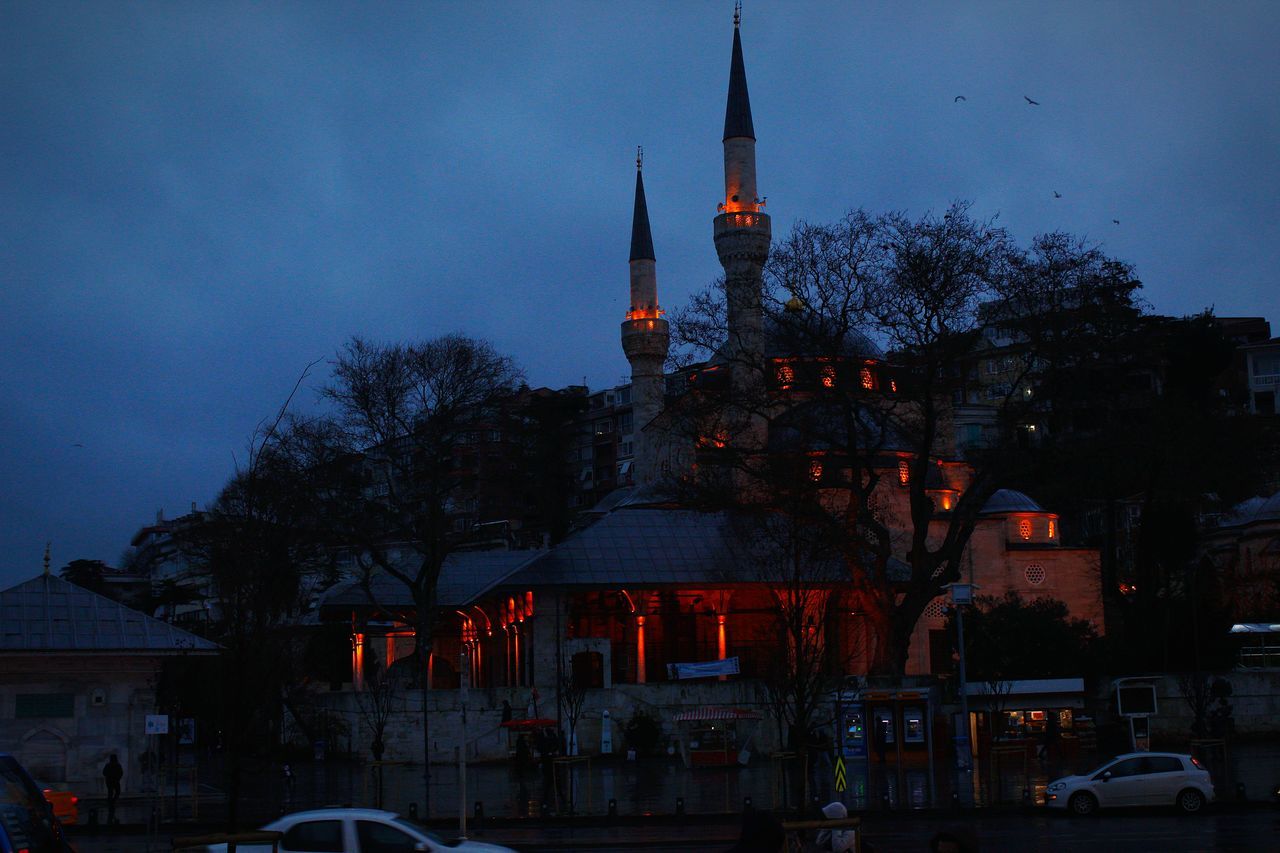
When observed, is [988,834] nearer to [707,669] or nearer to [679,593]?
[707,669]

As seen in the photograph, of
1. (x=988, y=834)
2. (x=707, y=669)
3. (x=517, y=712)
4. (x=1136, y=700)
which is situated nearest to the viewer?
(x=988, y=834)

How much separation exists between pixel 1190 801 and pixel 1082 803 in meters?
1.58

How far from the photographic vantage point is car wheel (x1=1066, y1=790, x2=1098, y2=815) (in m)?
21.2

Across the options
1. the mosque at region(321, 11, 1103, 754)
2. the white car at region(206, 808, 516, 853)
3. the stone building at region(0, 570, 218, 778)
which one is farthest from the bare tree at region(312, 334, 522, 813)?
the white car at region(206, 808, 516, 853)

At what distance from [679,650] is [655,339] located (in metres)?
17.5

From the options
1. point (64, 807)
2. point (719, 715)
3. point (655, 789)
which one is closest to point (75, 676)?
point (64, 807)

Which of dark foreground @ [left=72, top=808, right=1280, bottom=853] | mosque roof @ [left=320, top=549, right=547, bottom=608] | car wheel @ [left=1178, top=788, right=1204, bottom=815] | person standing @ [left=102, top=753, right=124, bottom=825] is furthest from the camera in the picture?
mosque roof @ [left=320, top=549, right=547, bottom=608]

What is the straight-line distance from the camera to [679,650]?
4891cm

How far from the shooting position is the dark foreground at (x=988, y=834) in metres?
16.8

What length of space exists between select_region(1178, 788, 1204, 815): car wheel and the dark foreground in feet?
1.06

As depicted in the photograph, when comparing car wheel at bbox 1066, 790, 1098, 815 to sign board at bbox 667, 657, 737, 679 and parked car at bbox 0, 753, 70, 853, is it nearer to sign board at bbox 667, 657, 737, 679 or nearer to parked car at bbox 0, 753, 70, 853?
parked car at bbox 0, 753, 70, 853

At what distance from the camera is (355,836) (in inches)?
464

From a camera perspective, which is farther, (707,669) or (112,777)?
(707,669)

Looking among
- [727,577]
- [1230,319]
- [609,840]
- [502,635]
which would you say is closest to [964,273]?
[727,577]
